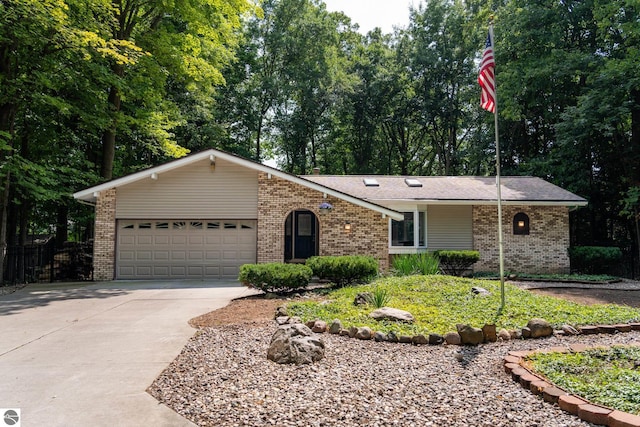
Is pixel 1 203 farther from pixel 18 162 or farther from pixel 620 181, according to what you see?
pixel 620 181

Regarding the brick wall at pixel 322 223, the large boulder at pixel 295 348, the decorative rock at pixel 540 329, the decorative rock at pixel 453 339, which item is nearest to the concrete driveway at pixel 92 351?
the large boulder at pixel 295 348

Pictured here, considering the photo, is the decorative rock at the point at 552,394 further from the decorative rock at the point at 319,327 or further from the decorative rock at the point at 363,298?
the decorative rock at the point at 363,298

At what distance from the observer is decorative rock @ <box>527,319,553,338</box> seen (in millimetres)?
5594

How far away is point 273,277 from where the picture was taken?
8.72 m

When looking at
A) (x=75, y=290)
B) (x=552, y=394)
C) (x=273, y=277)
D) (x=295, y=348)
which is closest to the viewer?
(x=552, y=394)

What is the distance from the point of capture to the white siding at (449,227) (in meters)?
15.4

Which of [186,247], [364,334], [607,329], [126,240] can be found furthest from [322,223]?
[607,329]

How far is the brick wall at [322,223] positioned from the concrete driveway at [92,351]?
11.1 feet

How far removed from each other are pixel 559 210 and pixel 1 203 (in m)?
19.2

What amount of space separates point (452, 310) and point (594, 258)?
438 inches

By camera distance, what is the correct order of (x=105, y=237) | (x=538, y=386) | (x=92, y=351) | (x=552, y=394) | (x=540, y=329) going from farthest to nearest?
(x=105, y=237) < (x=540, y=329) < (x=92, y=351) < (x=538, y=386) < (x=552, y=394)

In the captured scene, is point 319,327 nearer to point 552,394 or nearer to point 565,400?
point 552,394

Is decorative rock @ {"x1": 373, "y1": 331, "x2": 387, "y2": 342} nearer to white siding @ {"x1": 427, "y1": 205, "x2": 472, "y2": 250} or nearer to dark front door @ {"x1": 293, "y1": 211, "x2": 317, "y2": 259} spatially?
white siding @ {"x1": 427, "y1": 205, "x2": 472, "y2": 250}

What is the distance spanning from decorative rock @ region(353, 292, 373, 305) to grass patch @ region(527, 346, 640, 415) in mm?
3185
